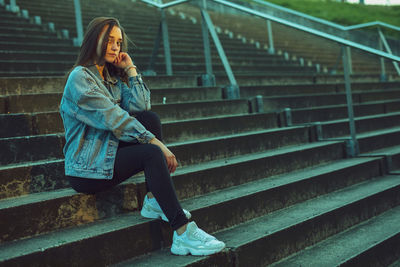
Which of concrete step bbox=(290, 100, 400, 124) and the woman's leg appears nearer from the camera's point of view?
the woman's leg

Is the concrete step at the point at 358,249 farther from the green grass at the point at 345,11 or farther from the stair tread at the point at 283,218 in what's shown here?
the green grass at the point at 345,11

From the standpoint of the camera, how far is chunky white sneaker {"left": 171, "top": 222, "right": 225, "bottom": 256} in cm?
225

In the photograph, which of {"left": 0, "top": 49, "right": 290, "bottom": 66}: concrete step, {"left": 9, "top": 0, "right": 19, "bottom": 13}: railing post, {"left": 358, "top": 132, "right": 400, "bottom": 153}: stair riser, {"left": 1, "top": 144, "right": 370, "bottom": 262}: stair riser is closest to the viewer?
{"left": 1, "top": 144, "right": 370, "bottom": 262}: stair riser

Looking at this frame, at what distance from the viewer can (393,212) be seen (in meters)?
3.52

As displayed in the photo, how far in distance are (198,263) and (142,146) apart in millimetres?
632

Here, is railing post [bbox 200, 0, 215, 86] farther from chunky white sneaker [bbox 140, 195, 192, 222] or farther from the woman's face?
chunky white sneaker [bbox 140, 195, 192, 222]

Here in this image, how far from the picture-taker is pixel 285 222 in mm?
2861

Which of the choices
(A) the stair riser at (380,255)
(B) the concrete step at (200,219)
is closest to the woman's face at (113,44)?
(B) the concrete step at (200,219)

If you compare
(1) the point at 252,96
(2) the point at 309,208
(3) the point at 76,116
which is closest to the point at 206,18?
(1) the point at 252,96

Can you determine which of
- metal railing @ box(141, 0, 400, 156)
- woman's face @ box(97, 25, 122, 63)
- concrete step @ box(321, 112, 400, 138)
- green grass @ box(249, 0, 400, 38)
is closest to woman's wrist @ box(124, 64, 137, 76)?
woman's face @ box(97, 25, 122, 63)

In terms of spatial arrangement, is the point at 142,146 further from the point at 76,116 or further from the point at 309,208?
the point at 309,208

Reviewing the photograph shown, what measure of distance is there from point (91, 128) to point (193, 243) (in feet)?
2.57

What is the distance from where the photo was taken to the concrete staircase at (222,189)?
7.39 ft

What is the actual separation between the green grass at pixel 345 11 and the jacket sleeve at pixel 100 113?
42.5 ft
